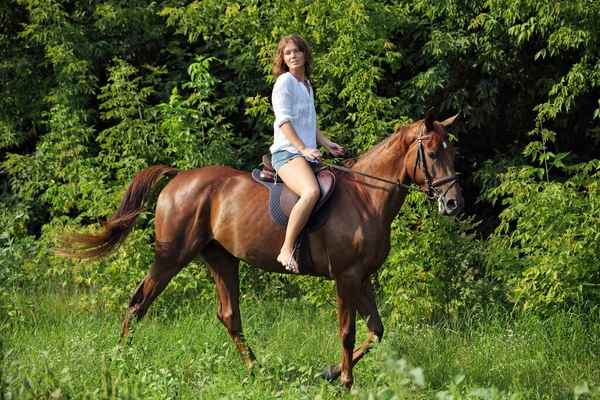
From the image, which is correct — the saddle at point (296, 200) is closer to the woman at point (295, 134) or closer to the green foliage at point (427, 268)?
the woman at point (295, 134)

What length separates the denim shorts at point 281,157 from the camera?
6230mm

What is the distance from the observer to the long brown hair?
20.6ft

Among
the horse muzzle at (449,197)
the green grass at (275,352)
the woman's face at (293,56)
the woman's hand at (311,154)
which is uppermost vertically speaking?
the woman's face at (293,56)

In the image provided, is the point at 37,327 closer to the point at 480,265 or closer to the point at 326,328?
the point at 326,328

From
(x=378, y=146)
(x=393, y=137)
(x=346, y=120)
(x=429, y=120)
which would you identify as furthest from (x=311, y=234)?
(x=346, y=120)

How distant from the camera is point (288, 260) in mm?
6078

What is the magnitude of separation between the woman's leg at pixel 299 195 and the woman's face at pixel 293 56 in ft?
2.42

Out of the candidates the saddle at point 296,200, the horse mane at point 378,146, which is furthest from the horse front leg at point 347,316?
the horse mane at point 378,146

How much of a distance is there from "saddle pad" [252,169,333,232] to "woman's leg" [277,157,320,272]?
0.41ft

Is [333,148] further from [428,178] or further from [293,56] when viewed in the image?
[428,178]

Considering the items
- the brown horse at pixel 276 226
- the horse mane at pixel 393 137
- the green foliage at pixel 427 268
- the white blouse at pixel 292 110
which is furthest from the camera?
the green foliage at pixel 427 268

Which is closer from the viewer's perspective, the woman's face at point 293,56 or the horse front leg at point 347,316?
the horse front leg at point 347,316

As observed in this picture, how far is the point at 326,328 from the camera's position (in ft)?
25.5

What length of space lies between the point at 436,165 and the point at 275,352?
6.84ft
